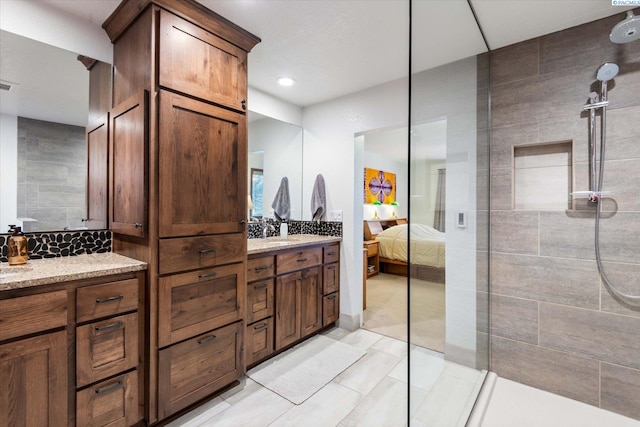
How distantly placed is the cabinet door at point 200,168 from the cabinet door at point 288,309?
71 centimetres

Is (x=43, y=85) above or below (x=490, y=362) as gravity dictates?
above

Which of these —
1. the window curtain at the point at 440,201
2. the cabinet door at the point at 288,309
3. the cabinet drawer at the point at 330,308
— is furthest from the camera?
the cabinet drawer at the point at 330,308

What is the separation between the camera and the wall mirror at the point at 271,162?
285cm

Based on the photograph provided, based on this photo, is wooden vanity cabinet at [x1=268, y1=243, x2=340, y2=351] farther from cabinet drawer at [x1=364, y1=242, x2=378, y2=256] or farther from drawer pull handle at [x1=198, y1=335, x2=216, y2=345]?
cabinet drawer at [x1=364, y1=242, x2=378, y2=256]

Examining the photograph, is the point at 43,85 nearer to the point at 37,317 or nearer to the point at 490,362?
the point at 37,317

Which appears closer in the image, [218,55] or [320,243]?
[218,55]

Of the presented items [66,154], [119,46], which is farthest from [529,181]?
[66,154]

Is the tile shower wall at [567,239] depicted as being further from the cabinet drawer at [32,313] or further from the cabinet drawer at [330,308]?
the cabinet drawer at [32,313]

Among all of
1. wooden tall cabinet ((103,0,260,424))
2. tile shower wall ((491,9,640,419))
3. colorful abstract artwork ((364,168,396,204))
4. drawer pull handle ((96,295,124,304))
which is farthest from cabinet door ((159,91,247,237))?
colorful abstract artwork ((364,168,396,204))

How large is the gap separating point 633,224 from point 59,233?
3.38 meters

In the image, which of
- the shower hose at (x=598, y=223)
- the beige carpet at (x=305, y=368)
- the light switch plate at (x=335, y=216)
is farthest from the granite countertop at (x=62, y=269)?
the shower hose at (x=598, y=223)

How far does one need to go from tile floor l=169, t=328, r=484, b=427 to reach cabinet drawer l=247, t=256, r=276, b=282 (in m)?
0.72

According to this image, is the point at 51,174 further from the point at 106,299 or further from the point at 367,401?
the point at 367,401

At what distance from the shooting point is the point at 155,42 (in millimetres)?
1505
